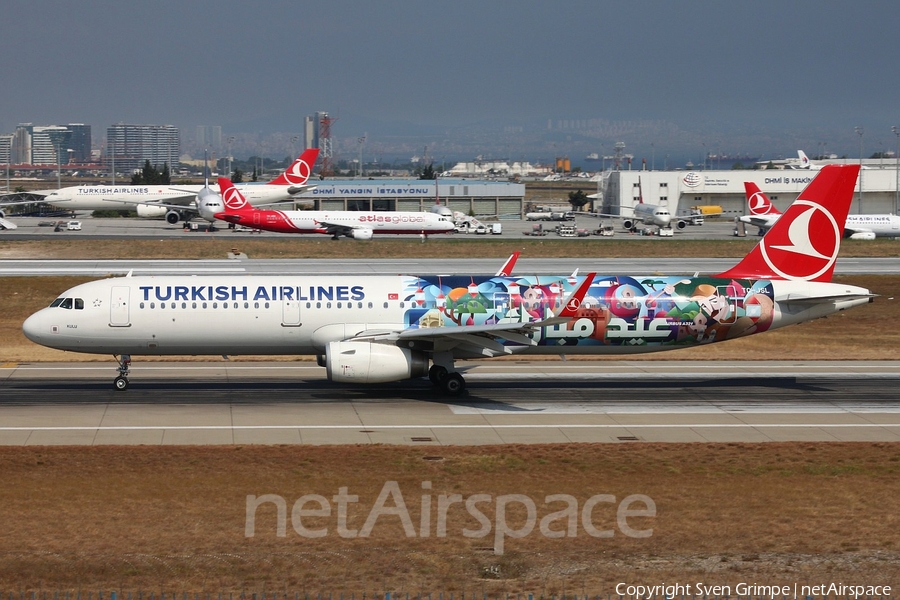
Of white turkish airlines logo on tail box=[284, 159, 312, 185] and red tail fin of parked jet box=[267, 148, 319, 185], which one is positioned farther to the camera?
red tail fin of parked jet box=[267, 148, 319, 185]

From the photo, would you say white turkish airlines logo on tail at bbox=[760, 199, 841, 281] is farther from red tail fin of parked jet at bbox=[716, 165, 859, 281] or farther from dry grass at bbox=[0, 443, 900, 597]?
dry grass at bbox=[0, 443, 900, 597]

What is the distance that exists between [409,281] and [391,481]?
13567mm

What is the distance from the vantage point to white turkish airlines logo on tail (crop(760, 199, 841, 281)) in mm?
38781

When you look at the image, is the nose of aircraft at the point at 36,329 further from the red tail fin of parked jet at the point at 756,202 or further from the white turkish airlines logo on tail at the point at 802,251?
the red tail fin of parked jet at the point at 756,202

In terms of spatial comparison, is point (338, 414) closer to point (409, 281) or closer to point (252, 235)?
point (409, 281)

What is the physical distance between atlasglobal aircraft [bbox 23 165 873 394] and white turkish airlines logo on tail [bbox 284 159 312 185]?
10420 centimetres

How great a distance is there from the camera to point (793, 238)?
38.8 m

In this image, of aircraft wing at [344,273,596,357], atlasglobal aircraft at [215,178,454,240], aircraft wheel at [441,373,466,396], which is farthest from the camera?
atlasglobal aircraft at [215,178,454,240]

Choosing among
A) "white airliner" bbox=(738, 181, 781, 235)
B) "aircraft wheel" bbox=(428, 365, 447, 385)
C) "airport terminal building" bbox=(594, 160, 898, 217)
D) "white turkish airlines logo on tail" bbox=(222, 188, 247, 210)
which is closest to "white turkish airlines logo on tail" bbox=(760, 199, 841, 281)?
"aircraft wheel" bbox=(428, 365, 447, 385)

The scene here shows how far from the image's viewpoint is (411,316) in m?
36.0

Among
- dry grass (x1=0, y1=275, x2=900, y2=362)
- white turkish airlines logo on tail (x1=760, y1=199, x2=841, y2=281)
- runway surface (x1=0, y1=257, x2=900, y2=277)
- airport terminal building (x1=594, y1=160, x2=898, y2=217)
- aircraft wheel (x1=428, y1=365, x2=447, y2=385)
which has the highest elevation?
airport terminal building (x1=594, y1=160, x2=898, y2=217)

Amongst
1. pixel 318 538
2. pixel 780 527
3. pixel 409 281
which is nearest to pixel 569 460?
pixel 780 527

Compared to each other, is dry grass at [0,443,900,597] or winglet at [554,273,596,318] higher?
winglet at [554,273,596,318]

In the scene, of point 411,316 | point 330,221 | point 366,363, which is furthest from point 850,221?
point 366,363
